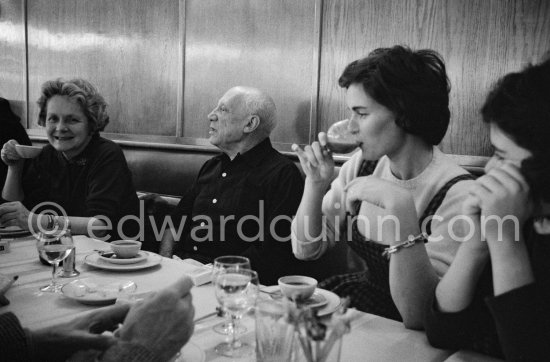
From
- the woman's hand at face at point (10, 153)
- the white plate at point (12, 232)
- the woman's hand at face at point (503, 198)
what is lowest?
the white plate at point (12, 232)

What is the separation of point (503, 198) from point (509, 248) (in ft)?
0.38

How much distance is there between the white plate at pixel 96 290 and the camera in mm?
1329

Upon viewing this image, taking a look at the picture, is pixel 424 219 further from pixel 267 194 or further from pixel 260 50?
pixel 260 50

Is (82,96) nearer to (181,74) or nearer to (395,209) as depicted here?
(181,74)

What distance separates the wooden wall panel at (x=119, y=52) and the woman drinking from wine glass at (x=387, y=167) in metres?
2.41

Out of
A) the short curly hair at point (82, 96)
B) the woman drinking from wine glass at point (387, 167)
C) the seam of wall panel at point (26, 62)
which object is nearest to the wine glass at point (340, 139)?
the woman drinking from wine glass at point (387, 167)

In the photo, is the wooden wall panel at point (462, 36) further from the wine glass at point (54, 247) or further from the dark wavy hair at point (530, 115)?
the wine glass at point (54, 247)

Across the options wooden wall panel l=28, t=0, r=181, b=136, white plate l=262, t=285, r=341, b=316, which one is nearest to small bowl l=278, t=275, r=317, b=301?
white plate l=262, t=285, r=341, b=316

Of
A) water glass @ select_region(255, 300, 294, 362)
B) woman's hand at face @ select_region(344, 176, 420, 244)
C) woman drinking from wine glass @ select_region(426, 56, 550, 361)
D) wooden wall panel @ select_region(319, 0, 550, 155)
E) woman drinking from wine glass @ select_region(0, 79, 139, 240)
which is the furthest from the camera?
woman drinking from wine glass @ select_region(0, 79, 139, 240)

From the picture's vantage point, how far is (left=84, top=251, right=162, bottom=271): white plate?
162 cm

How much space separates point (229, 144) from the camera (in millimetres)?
2787

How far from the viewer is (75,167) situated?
2.78 meters

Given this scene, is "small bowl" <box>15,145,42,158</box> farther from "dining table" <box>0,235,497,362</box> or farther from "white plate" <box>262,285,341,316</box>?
"white plate" <box>262,285,341,316</box>

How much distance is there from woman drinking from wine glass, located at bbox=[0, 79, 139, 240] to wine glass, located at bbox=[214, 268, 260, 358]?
159 cm
